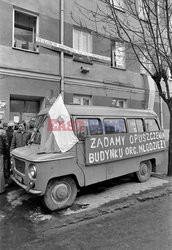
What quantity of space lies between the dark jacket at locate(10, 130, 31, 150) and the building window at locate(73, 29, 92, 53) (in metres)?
6.14

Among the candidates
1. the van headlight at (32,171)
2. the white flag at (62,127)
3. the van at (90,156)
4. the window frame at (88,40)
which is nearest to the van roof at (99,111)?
the van at (90,156)

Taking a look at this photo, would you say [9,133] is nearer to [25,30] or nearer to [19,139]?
[19,139]

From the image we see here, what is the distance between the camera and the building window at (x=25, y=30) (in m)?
8.70

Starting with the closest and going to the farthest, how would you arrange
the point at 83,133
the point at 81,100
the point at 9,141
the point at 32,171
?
the point at 32,171 → the point at 83,133 → the point at 9,141 → the point at 81,100

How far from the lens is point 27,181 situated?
13.4 ft

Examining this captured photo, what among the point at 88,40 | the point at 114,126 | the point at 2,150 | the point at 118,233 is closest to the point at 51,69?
the point at 88,40

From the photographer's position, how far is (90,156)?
464cm

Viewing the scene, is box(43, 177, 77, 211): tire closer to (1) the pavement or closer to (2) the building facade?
(1) the pavement

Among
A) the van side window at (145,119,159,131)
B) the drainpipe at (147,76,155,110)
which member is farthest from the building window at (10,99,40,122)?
the drainpipe at (147,76,155,110)

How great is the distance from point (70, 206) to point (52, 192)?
1.94 ft

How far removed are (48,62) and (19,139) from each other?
4.55 metres

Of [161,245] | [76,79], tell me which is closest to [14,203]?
[161,245]

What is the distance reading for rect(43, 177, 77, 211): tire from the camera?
4.11 meters

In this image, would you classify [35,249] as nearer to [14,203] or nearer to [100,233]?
[100,233]
